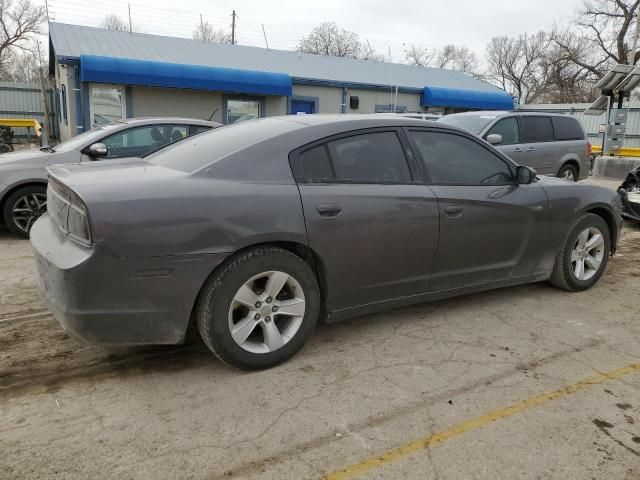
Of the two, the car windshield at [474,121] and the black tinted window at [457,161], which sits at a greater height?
the car windshield at [474,121]

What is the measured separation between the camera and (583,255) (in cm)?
484

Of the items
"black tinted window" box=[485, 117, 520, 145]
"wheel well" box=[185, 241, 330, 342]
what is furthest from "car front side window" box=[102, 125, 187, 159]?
"black tinted window" box=[485, 117, 520, 145]

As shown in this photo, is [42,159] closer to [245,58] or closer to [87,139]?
[87,139]

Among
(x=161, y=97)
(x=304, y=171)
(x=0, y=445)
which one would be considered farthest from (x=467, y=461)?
(x=161, y=97)

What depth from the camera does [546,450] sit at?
99.2 inches

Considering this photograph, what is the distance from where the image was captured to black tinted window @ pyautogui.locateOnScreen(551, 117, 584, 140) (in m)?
10.2

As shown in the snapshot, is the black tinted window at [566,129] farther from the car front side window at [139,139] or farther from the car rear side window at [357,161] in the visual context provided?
the car rear side window at [357,161]

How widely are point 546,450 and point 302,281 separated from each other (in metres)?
1.60

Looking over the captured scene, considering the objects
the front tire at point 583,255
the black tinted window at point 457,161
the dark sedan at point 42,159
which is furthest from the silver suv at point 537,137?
the dark sedan at point 42,159

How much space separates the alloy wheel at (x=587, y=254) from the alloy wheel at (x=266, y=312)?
9.38 feet

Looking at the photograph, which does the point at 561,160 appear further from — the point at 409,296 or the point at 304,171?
the point at 304,171

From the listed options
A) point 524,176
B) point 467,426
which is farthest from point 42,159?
point 467,426

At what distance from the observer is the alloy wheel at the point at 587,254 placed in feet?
15.6

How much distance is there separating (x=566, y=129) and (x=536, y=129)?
1.02 metres
